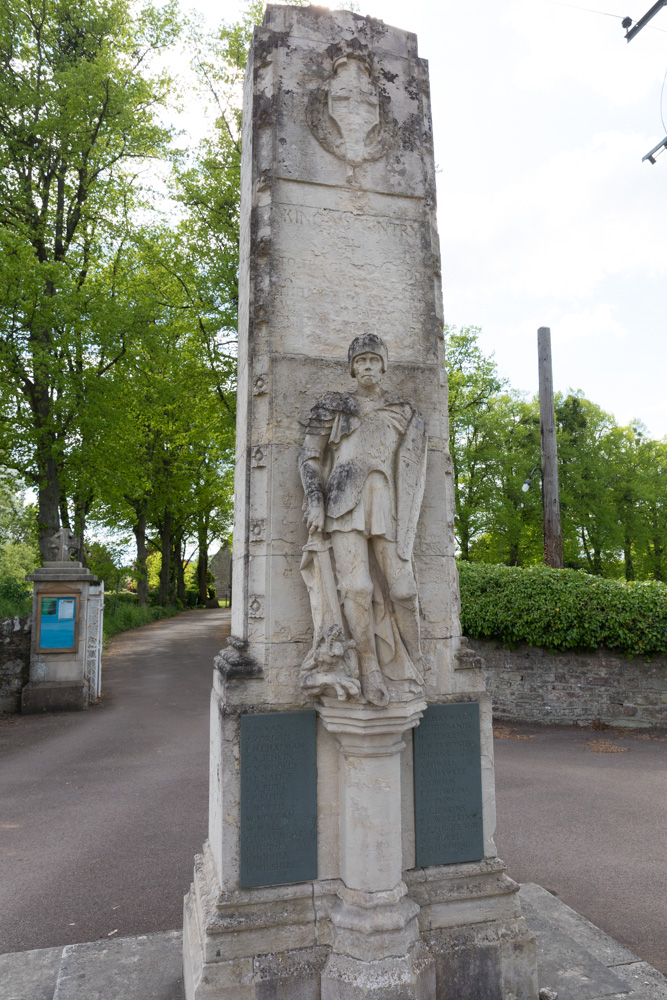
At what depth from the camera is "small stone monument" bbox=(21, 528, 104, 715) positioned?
35.4 feet

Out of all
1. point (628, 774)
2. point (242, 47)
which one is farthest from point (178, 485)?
point (628, 774)

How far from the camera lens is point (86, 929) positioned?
162 inches

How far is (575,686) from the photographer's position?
9.73m

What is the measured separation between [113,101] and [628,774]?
648 inches

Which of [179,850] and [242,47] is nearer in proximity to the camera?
[179,850]

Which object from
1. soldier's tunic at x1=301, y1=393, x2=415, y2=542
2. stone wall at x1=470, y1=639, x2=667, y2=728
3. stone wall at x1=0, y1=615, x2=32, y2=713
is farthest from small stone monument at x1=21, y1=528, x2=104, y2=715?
soldier's tunic at x1=301, y1=393, x2=415, y2=542

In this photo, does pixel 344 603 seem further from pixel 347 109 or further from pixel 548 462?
pixel 548 462

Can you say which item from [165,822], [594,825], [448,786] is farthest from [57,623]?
[448,786]

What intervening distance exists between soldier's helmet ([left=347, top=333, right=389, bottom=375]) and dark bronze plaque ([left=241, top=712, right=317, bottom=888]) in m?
1.82

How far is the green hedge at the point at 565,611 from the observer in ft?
30.9

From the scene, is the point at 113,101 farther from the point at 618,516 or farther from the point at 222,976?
the point at 618,516

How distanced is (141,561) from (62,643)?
1546cm

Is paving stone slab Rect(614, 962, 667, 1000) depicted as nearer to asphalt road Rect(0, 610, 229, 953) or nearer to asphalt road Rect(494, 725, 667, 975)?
asphalt road Rect(494, 725, 667, 975)

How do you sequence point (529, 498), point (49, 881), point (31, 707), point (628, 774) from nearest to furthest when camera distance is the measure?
1. point (49, 881)
2. point (628, 774)
3. point (31, 707)
4. point (529, 498)
